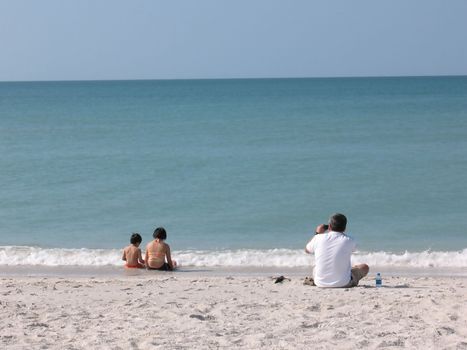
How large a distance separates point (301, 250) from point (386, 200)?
565 cm

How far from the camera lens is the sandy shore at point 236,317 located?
671 cm

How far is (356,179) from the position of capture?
22.1 metres

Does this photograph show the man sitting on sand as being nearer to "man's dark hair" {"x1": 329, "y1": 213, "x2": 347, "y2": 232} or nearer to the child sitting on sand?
"man's dark hair" {"x1": 329, "y1": 213, "x2": 347, "y2": 232}

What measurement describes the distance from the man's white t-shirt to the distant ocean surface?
3.82 meters

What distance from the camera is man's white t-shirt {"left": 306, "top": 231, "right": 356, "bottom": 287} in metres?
8.82

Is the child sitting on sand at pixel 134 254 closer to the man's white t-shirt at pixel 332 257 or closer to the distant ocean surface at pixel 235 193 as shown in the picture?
the distant ocean surface at pixel 235 193

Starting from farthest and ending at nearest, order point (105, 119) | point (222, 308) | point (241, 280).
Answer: point (105, 119)
point (241, 280)
point (222, 308)

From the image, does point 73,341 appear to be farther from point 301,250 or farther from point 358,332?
point 301,250

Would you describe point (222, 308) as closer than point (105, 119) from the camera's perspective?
Yes

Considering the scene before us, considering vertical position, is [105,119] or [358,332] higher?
[105,119]

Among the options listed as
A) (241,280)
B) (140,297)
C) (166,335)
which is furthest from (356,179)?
(166,335)

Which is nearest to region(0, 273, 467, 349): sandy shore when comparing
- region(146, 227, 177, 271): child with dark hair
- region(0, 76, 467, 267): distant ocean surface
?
region(146, 227, 177, 271): child with dark hair

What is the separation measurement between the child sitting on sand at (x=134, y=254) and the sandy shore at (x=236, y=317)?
7.00ft

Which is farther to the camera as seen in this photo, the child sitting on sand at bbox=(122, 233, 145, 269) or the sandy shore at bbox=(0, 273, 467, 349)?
the child sitting on sand at bbox=(122, 233, 145, 269)
